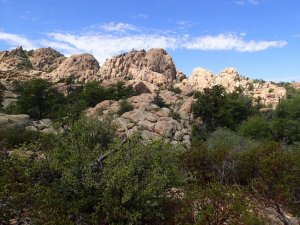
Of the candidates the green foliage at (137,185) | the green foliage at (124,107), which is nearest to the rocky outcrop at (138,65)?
the green foliage at (124,107)

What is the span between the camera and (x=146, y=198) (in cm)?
1074

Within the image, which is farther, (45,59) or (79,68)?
(45,59)

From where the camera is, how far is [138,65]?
377 feet

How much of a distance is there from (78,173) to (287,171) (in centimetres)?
821

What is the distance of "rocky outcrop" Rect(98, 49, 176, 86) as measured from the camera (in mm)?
111438

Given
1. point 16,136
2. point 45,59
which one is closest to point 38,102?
point 16,136

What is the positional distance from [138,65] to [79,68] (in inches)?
726

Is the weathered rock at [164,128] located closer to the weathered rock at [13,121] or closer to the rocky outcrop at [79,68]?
the weathered rock at [13,121]

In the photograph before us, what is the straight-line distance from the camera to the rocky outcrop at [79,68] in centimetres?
10691

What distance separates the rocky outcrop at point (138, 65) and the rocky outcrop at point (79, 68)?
305 centimetres

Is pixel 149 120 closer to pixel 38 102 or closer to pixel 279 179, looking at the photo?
pixel 38 102

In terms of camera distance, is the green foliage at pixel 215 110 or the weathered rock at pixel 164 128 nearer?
the weathered rock at pixel 164 128

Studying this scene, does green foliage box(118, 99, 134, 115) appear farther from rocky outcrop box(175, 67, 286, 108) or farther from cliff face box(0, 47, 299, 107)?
rocky outcrop box(175, 67, 286, 108)

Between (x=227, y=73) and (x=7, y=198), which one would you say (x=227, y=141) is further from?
(x=227, y=73)
